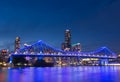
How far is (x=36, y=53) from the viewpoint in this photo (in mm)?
124000

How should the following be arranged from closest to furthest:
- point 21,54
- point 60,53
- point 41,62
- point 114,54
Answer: point 21,54 → point 60,53 → point 41,62 → point 114,54

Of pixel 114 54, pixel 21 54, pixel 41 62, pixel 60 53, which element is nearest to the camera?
pixel 21 54

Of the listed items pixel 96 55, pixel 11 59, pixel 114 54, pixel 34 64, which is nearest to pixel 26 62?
pixel 34 64

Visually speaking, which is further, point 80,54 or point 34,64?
point 34,64

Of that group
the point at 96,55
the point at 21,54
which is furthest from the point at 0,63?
the point at 96,55

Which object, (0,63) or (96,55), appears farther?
(96,55)

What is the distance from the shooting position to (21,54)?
383 feet

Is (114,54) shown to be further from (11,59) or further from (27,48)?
(11,59)

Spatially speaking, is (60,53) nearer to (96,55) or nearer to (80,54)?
(80,54)

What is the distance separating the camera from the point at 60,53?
5027 inches

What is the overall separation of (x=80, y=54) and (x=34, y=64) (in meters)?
21.5

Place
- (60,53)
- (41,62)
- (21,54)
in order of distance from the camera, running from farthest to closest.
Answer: (41,62), (60,53), (21,54)

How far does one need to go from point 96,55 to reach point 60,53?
74.1 feet

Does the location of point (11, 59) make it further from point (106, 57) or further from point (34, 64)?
point (106, 57)
